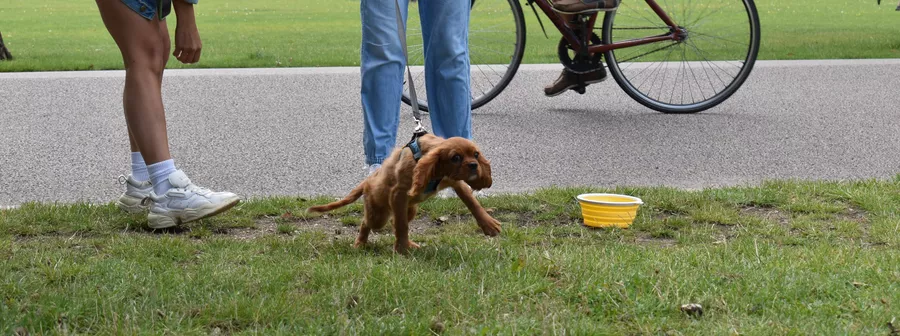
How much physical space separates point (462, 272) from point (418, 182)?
1.00ft

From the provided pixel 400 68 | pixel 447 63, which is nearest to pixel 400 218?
pixel 400 68

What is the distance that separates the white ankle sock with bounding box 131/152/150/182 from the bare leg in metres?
0.27

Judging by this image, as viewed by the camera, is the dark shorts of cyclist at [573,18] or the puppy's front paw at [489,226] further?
the dark shorts of cyclist at [573,18]

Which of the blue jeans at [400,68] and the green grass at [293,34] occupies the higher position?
the blue jeans at [400,68]

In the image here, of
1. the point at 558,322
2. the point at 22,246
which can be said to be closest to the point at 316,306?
the point at 558,322

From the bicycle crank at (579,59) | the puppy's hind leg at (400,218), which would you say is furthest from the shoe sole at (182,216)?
the bicycle crank at (579,59)

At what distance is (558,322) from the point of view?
2656mm

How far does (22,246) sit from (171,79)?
4.90 m

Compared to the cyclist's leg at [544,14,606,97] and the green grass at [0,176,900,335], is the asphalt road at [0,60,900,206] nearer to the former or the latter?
the cyclist's leg at [544,14,606,97]

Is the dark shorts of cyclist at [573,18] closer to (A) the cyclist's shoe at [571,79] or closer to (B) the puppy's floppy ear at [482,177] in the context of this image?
(A) the cyclist's shoe at [571,79]

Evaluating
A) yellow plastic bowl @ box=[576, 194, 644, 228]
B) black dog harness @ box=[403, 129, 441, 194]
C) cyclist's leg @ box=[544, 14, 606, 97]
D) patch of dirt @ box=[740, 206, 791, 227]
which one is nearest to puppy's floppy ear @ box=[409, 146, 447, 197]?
black dog harness @ box=[403, 129, 441, 194]

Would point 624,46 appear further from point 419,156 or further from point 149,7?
point 419,156

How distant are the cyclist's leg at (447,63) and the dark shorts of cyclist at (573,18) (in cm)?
220

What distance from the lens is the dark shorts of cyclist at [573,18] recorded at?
645cm
